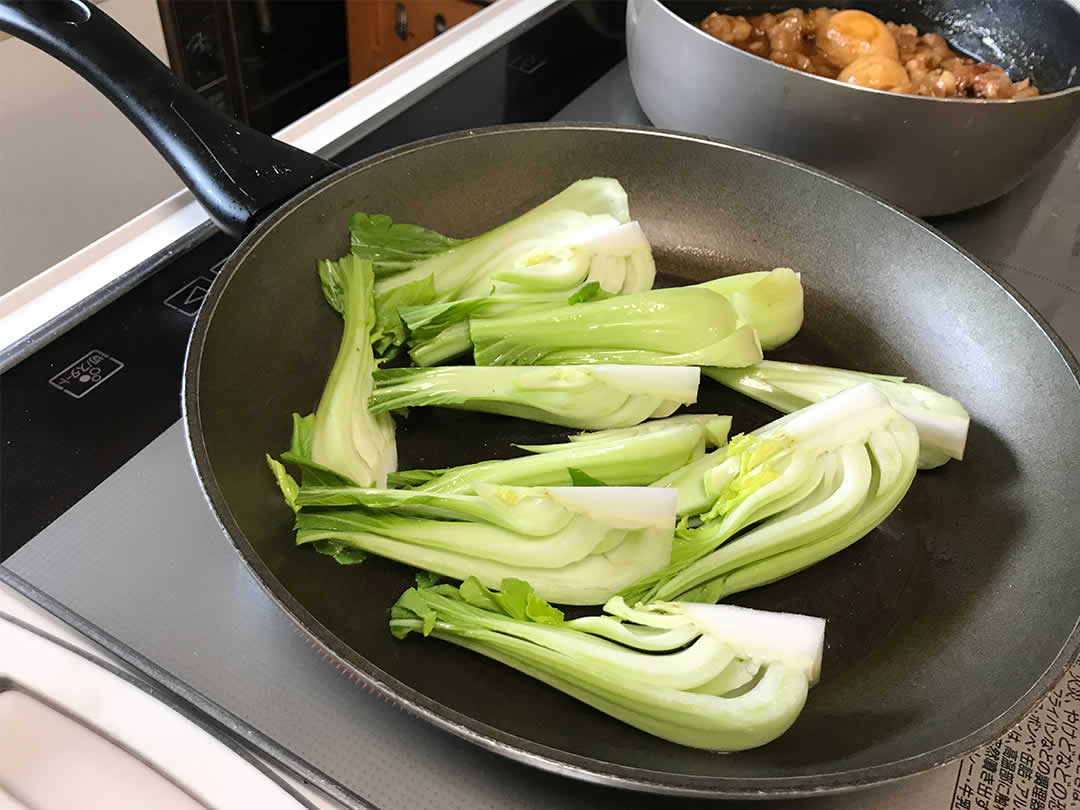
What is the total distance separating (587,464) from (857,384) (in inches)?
12.2

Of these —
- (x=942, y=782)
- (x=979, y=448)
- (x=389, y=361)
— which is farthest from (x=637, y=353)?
(x=942, y=782)

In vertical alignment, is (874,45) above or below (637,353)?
above

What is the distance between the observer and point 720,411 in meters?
0.94

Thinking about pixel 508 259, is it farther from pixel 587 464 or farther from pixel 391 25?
pixel 391 25

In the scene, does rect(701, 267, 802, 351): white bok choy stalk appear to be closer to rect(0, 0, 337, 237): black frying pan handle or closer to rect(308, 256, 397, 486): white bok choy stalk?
rect(308, 256, 397, 486): white bok choy stalk

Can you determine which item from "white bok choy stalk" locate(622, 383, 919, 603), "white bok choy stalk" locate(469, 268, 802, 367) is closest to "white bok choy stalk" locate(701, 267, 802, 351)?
"white bok choy stalk" locate(469, 268, 802, 367)

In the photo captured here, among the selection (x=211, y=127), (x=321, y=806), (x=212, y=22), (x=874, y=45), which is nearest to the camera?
(x=321, y=806)

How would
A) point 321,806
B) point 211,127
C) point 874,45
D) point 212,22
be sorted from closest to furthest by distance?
point 321,806, point 211,127, point 874,45, point 212,22

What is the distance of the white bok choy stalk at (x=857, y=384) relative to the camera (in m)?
0.87

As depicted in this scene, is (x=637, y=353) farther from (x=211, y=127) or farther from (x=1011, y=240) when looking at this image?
(x=1011, y=240)

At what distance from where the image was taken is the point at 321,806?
61 cm

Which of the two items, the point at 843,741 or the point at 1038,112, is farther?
the point at 1038,112

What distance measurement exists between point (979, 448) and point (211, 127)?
860 millimetres

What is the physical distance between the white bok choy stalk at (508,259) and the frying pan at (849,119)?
18cm
